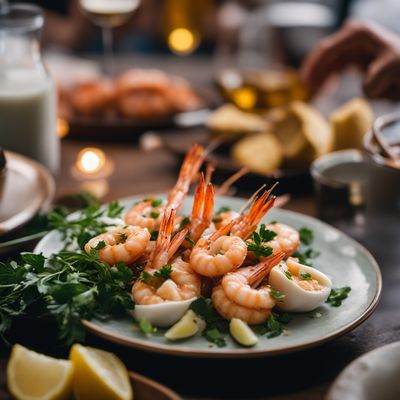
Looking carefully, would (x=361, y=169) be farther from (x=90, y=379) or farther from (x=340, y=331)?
(x=90, y=379)

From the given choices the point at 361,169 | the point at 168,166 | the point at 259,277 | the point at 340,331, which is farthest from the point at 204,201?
the point at 168,166

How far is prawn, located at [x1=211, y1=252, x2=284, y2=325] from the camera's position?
1.21 meters

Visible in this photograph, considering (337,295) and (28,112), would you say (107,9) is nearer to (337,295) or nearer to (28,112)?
(28,112)

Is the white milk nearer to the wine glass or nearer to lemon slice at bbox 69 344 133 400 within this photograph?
the wine glass

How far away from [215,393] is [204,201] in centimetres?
43

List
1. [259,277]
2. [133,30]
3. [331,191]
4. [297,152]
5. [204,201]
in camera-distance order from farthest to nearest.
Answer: [133,30]
[297,152]
[331,191]
[204,201]
[259,277]

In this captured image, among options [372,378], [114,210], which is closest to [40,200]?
[114,210]

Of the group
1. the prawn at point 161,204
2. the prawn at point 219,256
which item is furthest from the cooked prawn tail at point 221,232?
the prawn at point 161,204

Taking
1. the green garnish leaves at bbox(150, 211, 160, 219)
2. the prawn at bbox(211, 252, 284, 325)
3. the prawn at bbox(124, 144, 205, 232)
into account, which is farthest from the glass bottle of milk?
the prawn at bbox(211, 252, 284, 325)

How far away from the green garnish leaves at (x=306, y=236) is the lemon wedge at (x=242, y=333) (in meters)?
0.46

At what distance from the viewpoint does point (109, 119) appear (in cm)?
282

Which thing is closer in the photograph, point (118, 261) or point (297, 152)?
point (118, 261)

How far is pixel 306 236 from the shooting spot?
160 cm

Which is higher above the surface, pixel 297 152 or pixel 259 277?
pixel 259 277
